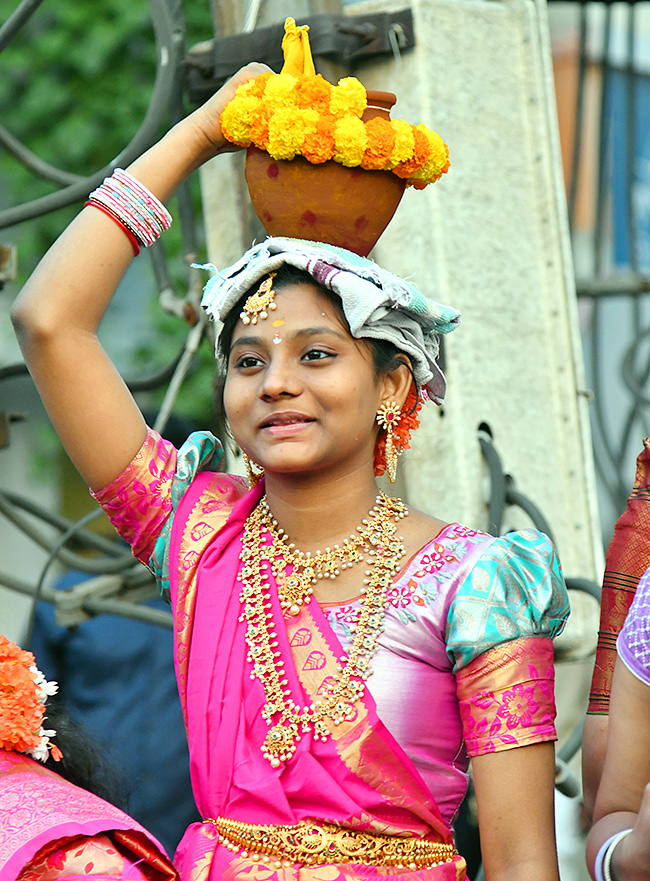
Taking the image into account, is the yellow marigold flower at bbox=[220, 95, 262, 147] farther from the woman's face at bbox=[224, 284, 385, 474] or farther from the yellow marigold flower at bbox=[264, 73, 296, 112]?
the woman's face at bbox=[224, 284, 385, 474]

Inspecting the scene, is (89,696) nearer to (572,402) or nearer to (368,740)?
(572,402)

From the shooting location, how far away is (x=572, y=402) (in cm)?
361

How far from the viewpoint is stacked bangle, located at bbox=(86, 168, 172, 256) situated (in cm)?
215

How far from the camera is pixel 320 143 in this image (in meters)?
1.98

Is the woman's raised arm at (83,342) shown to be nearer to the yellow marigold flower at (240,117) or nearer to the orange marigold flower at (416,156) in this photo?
the yellow marigold flower at (240,117)

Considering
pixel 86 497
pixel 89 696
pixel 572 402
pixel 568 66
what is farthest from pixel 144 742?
pixel 568 66

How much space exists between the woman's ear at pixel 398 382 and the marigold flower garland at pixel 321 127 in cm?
35

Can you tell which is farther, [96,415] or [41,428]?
[41,428]

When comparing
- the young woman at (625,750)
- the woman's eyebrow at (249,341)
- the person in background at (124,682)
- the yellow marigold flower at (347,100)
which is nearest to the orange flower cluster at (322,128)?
the yellow marigold flower at (347,100)

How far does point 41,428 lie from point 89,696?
1.01 m

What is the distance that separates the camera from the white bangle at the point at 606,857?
65.5 inches

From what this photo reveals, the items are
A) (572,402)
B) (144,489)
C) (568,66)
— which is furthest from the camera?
(568,66)

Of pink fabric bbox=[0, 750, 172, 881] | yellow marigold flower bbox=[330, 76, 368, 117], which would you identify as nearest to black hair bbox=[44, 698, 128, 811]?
pink fabric bbox=[0, 750, 172, 881]

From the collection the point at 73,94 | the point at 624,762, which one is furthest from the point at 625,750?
the point at 73,94
